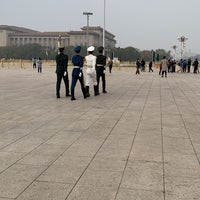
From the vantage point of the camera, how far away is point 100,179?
3.87 meters

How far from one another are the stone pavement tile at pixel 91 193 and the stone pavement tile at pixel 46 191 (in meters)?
0.09

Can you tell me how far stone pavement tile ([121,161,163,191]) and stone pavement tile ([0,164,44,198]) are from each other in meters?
1.02

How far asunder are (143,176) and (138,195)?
1.82ft

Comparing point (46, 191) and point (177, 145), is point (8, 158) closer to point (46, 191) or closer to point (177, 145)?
point (46, 191)

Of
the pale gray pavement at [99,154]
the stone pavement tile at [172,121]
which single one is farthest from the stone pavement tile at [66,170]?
the stone pavement tile at [172,121]

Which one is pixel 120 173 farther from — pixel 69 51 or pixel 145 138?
pixel 69 51

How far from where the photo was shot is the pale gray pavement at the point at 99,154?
11.7ft

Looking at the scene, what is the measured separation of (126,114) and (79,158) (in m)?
A: 3.76

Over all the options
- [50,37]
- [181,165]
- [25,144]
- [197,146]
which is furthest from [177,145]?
[50,37]

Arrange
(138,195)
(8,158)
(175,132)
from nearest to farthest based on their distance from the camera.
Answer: (138,195)
(8,158)
(175,132)

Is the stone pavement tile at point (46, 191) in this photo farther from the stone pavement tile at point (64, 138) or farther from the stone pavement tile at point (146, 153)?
the stone pavement tile at point (64, 138)

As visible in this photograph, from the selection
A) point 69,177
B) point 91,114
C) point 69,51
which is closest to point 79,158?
point 69,177

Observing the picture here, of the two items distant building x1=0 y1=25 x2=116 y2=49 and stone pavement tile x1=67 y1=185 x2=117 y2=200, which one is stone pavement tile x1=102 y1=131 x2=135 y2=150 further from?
distant building x1=0 y1=25 x2=116 y2=49

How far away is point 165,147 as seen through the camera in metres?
5.29
